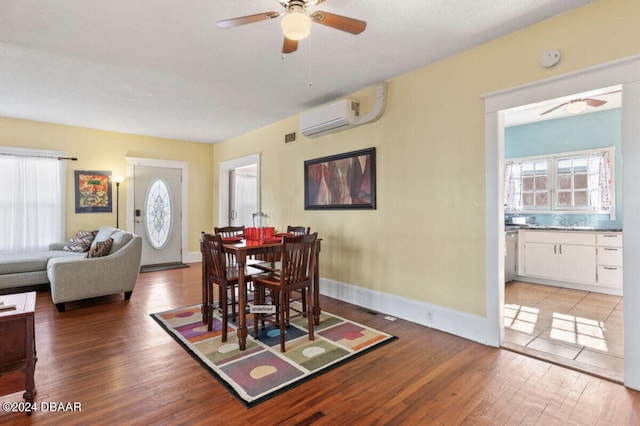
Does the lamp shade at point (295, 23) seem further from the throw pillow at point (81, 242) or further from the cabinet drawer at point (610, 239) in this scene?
the throw pillow at point (81, 242)

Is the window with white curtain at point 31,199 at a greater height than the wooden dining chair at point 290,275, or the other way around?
the window with white curtain at point 31,199

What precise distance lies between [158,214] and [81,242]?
1560 mm

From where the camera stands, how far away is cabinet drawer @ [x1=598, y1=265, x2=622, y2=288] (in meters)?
4.16

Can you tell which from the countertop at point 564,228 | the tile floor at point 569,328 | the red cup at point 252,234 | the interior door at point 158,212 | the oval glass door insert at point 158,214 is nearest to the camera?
the tile floor at point 569,328

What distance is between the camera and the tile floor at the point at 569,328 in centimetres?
245

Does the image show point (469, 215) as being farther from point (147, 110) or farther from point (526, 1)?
point (147, 110)

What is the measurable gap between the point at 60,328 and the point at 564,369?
4.41m

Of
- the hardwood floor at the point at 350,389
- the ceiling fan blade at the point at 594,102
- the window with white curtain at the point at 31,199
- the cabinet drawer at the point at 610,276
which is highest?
the ceiling fan blade at the point at 594,102

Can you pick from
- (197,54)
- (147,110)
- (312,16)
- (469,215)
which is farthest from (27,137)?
(469,215)

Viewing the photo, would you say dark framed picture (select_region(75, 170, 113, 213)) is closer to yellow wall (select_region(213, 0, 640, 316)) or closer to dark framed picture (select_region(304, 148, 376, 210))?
dark framed picture (select_region(304, 148, 376, 210))

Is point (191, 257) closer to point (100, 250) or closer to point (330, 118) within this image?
point (100, 250)

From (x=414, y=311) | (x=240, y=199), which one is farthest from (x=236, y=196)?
(x=414, y=311)

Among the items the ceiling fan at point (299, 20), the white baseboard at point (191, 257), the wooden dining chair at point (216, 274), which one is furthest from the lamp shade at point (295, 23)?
the white baseboard at point (191, 257)

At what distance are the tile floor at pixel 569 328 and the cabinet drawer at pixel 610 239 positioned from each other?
0.69 meters
